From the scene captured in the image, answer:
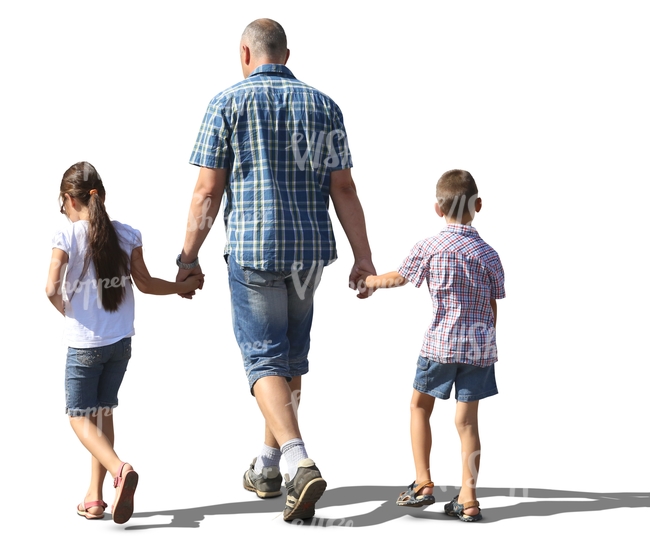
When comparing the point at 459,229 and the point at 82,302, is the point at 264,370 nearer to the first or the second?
the point at 82,302

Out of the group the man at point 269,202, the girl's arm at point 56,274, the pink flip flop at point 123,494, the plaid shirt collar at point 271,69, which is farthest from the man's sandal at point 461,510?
the plaid shirt collar at point 271,69

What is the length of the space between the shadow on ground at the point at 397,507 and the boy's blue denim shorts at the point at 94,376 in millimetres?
721

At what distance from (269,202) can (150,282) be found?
0.85 metres

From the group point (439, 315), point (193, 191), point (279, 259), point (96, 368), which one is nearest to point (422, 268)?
point (439, 315)

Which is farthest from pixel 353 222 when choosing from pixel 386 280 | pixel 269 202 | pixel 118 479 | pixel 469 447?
pixel 118 479

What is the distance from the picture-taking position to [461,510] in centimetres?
655

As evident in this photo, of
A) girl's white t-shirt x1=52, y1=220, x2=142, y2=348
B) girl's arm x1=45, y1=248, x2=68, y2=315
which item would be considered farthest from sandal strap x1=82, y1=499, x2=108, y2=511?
girl's arm x1=45, y1=248, x2=68, y2=315

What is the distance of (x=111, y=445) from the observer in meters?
6.52

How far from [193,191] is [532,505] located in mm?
2799

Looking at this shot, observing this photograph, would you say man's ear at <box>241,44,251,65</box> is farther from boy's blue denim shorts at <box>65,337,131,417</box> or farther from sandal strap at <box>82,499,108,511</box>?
sandal strap at <box>82,499,108,511</box>

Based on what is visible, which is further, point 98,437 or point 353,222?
point 353,222

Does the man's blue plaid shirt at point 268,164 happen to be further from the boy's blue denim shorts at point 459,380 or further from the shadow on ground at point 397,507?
the shadow on ground at point 397,507

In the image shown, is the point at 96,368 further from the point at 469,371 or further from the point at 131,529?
the point at 469,371

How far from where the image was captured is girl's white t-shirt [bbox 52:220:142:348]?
638 centimetres
